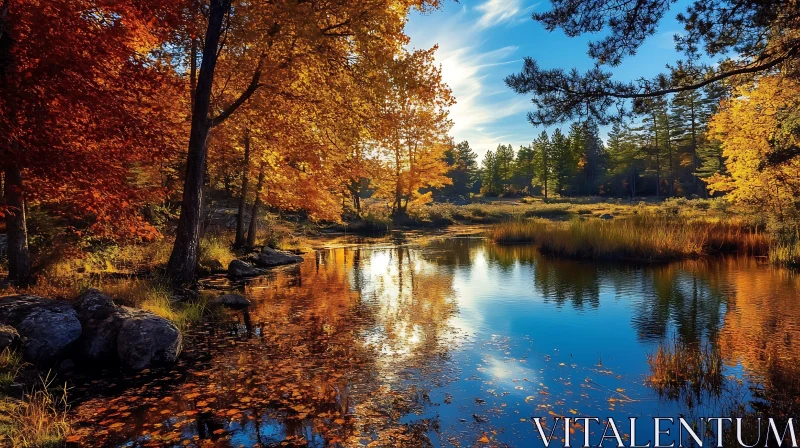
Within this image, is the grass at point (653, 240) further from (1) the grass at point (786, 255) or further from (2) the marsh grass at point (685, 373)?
(2) the marsh grass at point (685, 373)

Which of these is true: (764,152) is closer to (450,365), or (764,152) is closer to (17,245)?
(450,365)

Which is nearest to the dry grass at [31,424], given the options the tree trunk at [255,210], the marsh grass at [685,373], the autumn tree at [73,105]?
the autumn tree at [73,105]

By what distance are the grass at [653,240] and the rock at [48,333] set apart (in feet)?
56.2

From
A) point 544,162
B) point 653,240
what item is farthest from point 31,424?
point 544,162

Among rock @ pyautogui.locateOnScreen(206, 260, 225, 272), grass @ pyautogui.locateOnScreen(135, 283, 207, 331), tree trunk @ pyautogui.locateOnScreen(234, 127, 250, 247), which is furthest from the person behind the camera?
tree trunk @ pyautogui.locateOnScreen(234, 127, 250, 247)

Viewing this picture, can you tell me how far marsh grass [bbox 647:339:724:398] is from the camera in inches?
229

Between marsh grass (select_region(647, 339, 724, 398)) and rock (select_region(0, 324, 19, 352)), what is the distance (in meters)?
8.83

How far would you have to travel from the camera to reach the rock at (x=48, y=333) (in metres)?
6.66

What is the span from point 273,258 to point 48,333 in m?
11.8

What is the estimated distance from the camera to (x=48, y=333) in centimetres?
688

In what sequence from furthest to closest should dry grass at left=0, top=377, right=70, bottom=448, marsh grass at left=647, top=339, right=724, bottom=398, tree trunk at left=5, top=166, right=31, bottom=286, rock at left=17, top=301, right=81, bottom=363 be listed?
tree trunk at left=5, top=166, right=31, bottom=286 < rock at left=17, top=301, right=81, bottom=363 < marsh grass at left=647, top=339, right=724, bottom=398 < dry grass at left=0, top=377, right=70, bottom=448

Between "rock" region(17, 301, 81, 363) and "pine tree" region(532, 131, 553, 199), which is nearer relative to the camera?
"rock" region(17, 301, 81, 363)

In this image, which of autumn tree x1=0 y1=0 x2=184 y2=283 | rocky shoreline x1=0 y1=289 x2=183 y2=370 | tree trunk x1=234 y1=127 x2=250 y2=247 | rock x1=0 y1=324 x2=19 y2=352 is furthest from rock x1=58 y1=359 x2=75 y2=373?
tree trunk x1=234 y1=127 x2=250 y2=247

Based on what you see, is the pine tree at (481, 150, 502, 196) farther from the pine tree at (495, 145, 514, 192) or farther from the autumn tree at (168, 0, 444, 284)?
the autumn tree at (168, 0, 444, 284)
